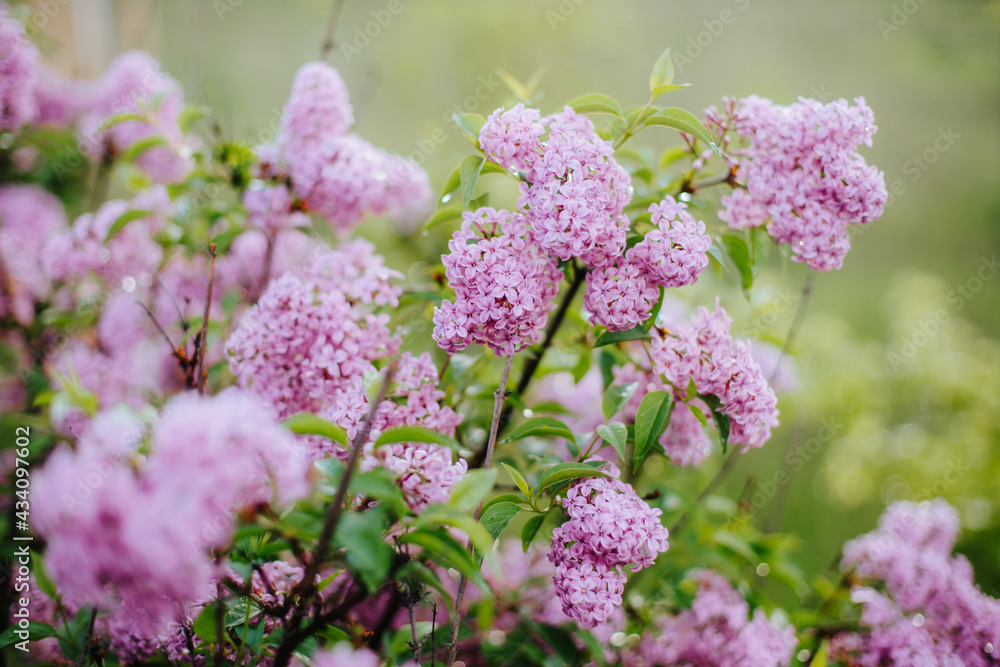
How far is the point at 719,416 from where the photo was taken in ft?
3.08

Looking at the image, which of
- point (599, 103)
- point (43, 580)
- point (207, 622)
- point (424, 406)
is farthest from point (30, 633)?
point (599, 103)

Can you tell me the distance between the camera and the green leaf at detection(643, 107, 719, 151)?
90 cm

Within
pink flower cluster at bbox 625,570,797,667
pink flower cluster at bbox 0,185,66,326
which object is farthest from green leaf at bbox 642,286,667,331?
pink flower cluster at bbox 0,185,66,326

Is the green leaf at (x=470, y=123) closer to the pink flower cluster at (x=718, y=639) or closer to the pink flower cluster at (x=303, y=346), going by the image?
the pink flower cluster at (x=303, y=346)

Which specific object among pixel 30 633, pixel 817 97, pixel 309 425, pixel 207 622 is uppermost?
pixel 817 97

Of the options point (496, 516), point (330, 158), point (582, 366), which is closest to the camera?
point (496, 516)

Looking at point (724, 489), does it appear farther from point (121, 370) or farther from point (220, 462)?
point (220, 462)

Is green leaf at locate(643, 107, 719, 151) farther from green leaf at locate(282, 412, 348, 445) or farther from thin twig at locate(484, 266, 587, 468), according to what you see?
green leaf at locate(282, 412, 348, 445)

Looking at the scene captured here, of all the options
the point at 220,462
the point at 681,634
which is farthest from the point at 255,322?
the point at 681,634

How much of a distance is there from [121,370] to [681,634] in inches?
59.6

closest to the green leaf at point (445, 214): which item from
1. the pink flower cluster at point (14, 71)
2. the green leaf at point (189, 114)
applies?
the green leaf at point (189, 114)

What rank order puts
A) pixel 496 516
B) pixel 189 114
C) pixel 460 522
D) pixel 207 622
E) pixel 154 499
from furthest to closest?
pixel 189 114, pixel 496 516, pixel 207 622, pixel 460 522, pixel 154 499

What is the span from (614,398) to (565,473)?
0.21 metres

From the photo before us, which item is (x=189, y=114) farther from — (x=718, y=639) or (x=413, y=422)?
(x=718, y=639)
